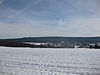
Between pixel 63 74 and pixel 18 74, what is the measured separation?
0.60m

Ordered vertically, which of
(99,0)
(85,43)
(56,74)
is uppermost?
(99,0)

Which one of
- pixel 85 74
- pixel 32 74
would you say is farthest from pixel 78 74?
pixel 32 74

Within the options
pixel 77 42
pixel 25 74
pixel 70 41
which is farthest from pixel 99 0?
pixel 77 42

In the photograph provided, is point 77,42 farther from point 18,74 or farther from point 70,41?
point 18,74

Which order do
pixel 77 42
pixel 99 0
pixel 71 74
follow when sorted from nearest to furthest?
pixel 99 0 → pixel 71 74 → pixel 77 42

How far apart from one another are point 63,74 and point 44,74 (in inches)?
10.2

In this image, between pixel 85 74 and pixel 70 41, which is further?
pixel 70 41

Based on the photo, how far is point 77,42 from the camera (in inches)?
154

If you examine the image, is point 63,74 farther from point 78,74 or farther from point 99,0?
point 99,0

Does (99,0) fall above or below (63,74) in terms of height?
above

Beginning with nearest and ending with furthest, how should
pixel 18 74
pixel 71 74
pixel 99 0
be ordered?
pixel 99 0 → pixel 18 74 → pixel 71 74

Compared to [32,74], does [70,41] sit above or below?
above

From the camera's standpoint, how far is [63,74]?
1.99 meters

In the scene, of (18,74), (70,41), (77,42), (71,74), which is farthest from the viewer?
(77,42)
